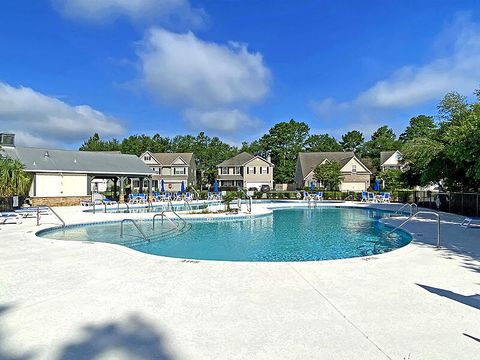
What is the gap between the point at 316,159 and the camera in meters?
51.5

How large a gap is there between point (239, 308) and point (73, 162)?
28.8 meters

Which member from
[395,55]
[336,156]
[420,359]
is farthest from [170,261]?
[336,156]

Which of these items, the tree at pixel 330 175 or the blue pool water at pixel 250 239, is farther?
the tree at pixel 330 175

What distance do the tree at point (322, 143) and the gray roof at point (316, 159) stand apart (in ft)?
54.8

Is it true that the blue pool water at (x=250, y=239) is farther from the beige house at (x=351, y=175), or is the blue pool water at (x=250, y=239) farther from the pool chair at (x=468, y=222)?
the beige house at (x=351, y=175)

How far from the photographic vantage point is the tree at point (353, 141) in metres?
73.8

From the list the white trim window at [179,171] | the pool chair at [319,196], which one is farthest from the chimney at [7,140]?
the pool chair at [319,196]

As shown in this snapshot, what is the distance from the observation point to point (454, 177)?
1853cm

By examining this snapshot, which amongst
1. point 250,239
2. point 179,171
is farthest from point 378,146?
point 250,239

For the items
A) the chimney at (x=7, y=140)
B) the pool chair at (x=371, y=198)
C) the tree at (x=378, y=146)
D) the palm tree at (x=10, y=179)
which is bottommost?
the pool chair at (x=371, y=198)

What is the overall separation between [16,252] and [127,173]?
75.5ft

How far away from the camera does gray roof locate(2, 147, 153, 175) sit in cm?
2623

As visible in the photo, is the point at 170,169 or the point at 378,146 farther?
the point at 378,146

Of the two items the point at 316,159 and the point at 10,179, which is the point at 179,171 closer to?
the point at 316,159
